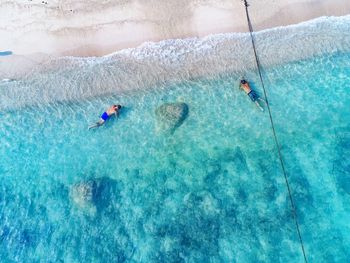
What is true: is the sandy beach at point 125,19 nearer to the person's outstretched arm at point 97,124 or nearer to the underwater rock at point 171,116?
the person's outstretched arm at point 97,124

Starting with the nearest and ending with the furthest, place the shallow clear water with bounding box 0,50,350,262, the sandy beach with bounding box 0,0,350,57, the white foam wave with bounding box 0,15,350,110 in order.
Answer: the shallow clear water with bounding box 0,50,350,262 → the white foam wave with bounding box 0,15,350,110 → the sandy beach with bounding box 0,0,350,57

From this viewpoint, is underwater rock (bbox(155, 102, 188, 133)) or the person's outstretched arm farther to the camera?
the person's outstretched arm

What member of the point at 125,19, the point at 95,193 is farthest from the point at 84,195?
the point at 125,19

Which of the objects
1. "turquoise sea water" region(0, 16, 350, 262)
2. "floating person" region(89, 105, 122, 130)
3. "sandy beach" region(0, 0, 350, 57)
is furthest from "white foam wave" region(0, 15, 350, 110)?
"floating person" region(89, 105, 122, 130)

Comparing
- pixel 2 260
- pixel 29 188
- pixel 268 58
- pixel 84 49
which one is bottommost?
pixel 2 260

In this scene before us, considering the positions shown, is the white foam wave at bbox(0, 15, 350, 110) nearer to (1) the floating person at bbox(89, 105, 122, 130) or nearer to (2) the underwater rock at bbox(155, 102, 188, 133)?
(1) the floating person at bbox(89, 105, 122, 130)

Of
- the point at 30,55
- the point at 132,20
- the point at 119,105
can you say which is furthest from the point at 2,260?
the point at 132,20

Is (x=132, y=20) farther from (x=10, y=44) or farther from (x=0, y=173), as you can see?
(x=0, y=173)
